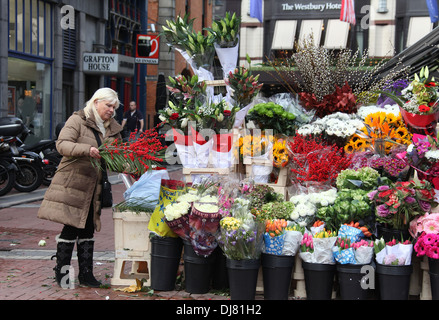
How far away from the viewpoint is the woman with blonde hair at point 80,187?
5.74m

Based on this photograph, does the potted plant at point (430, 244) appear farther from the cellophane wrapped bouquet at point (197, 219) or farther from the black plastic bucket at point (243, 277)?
the cellophane wrapped bouquet at point (197, 219)

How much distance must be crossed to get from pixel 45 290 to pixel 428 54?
17.9 feet

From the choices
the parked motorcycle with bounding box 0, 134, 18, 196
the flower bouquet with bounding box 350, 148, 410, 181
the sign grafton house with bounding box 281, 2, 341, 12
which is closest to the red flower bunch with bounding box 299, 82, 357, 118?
the flower bouquet with bounding box 350, 148, 410, 181

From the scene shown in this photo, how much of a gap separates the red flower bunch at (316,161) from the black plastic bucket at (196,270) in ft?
4.53

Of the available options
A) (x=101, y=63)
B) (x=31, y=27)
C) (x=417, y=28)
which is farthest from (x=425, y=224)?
(x=417, y=28)

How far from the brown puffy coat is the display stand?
0.75ft

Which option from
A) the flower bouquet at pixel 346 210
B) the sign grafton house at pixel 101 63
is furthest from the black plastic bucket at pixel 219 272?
the sign grafton house at pixel 101 63

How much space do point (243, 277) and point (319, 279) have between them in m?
0.62

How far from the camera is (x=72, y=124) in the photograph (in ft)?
19.2

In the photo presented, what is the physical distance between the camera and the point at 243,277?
529 centimetres

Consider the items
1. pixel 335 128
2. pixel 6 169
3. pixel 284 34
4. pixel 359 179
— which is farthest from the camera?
pixel 284 34

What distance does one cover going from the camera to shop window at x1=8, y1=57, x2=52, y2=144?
1656cm

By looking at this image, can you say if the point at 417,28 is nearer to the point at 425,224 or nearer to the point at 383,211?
the point at 383,211

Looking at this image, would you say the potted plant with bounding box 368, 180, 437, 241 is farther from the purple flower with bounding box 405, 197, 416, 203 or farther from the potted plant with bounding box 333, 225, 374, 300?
the potted plant with bounding box 333, 225, 374, 300
